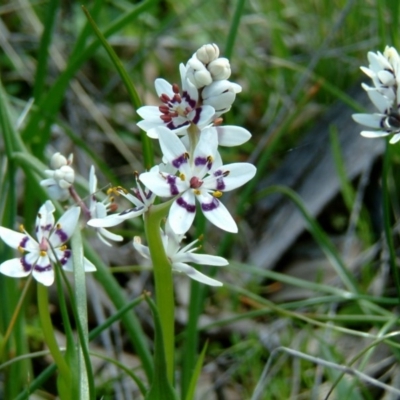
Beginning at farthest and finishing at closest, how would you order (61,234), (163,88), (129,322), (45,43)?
(45,43) < (129,322) < (61,234) < (163,88)

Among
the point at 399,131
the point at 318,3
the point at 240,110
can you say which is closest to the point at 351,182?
the point at 240,110

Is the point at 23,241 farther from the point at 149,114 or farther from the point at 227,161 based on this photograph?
the point at 227,161

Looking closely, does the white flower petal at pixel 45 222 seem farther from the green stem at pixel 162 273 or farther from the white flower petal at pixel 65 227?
the green stem at pixel 162 273

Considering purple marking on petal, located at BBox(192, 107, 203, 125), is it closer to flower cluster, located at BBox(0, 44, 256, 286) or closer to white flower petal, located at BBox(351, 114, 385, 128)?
flower cluster, located at BBox(0, 44, 256, 286)

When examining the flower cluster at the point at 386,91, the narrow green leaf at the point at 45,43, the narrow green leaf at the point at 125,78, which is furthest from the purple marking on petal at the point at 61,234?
the narrow green leaf at the point at 45,43

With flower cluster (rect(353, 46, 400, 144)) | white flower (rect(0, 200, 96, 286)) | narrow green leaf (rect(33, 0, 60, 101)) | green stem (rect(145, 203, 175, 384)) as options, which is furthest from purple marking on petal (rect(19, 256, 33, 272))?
narrow green leaf (rect(33, 0, 60, 101))

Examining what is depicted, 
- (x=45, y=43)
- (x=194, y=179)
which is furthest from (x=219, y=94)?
(x=45, y=43)
